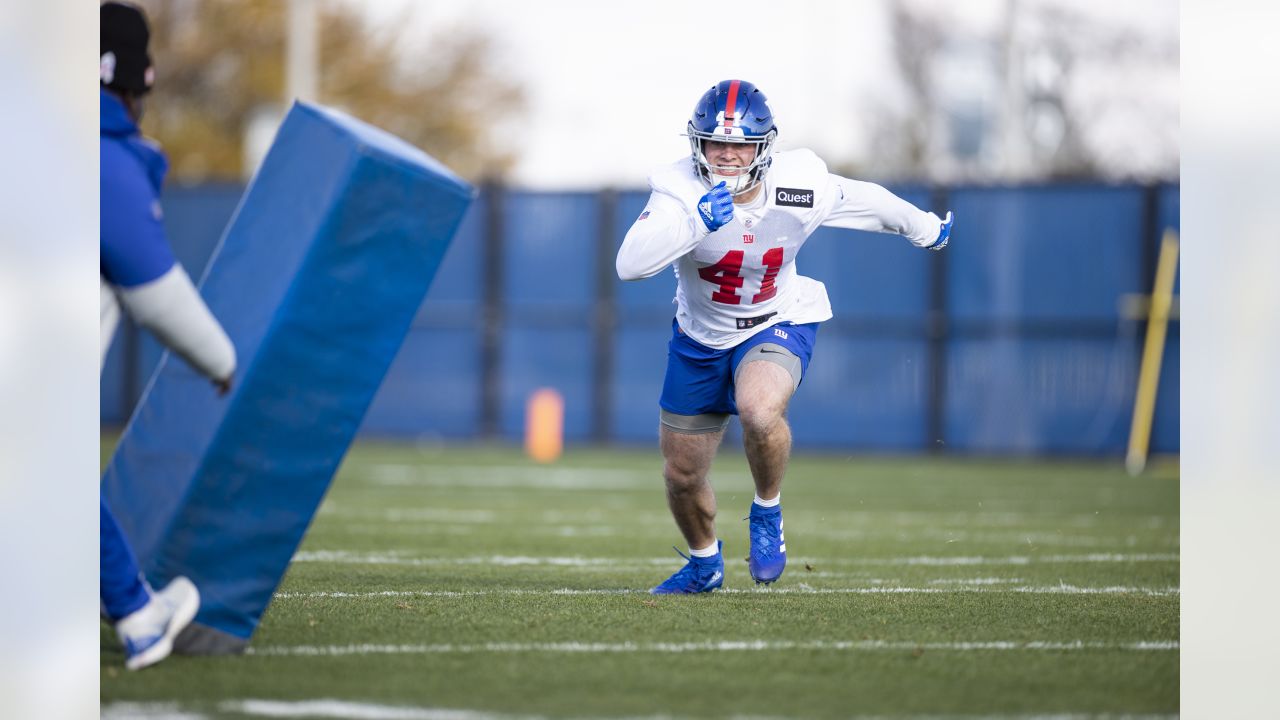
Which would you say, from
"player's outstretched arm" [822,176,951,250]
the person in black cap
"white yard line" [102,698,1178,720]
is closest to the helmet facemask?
"player's outstretched arm" [822,176,951,250]

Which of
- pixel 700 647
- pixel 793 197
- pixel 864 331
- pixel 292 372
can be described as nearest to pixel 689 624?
pixel 700 647

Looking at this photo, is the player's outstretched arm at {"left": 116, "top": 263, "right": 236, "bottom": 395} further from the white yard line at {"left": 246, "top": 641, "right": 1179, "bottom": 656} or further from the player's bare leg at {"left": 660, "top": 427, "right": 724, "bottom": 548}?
the player's bare leg at {"left": 660, "top": 427, "right": 724, "bottom": 548}

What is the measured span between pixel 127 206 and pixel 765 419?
2.49 meters

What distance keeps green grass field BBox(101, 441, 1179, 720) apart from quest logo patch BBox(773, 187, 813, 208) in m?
1.41

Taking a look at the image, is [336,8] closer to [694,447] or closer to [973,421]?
[973,421]

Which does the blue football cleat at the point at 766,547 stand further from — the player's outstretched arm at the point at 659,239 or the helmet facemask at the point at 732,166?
the helmet facemask at the point at 732,166

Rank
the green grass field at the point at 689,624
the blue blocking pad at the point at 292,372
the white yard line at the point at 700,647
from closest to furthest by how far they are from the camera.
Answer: the green grass field at the point at 689,624 < the blue blocking pad at the point at 292,372 < the white yard line at the point at 700,647

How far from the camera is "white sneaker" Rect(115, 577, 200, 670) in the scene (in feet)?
13.8

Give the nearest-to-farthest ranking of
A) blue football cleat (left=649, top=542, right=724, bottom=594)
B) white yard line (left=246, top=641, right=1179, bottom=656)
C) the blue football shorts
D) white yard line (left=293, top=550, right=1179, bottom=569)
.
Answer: white yard line (left=246, top=641, right=1179, bottom=656) < blue football cleat (left=649, top=542, right=724, bottom=594) < the blue football shorts < white yard line (left=293, top=550, right=1179, bottom=569)

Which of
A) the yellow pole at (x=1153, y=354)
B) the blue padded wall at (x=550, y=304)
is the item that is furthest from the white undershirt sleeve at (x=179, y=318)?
the blue padded wall at (x=550, y=304)

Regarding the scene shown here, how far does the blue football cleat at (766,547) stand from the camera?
593 cm

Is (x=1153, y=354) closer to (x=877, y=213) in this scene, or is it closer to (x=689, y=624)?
(x=877, y=213)

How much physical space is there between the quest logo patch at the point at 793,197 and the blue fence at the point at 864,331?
9.91m
